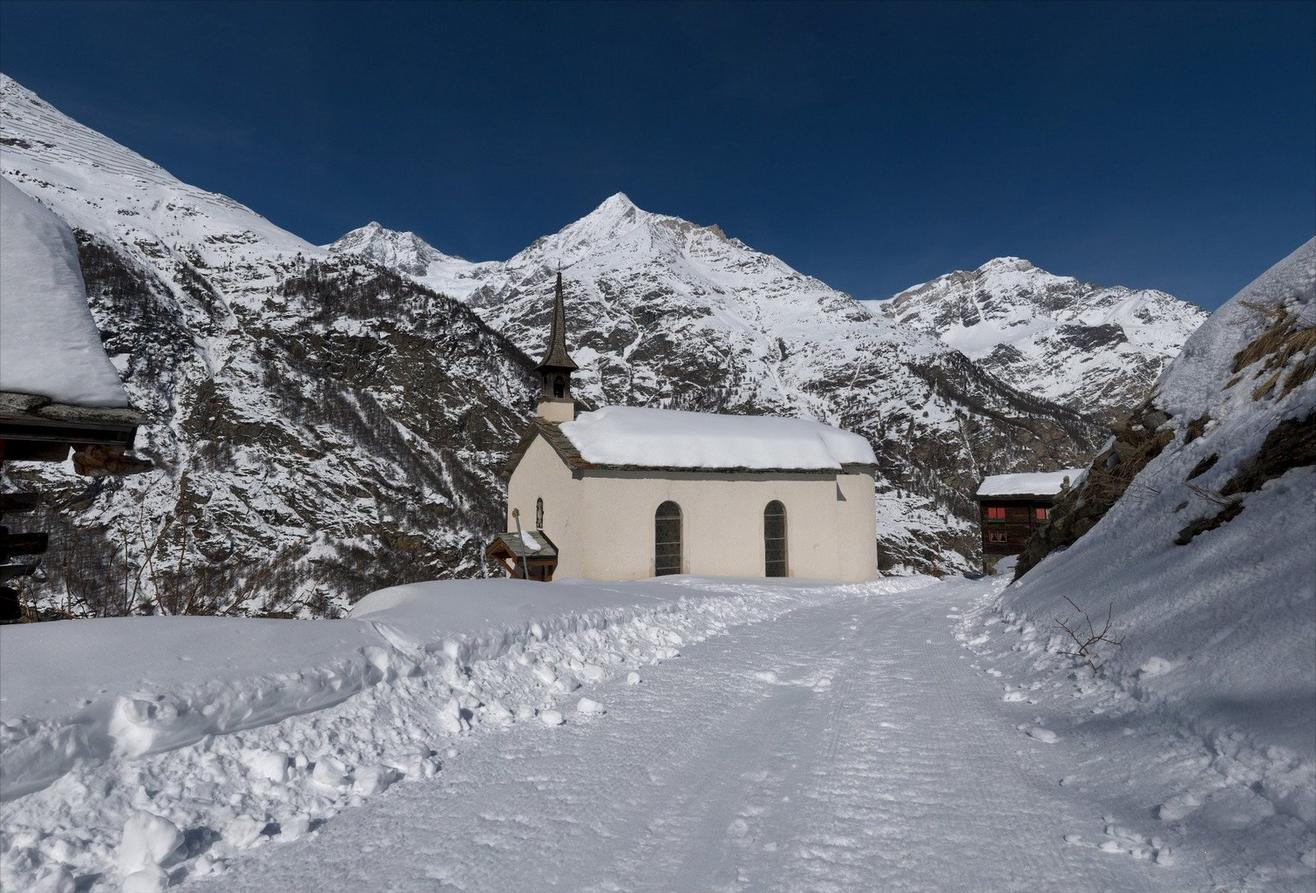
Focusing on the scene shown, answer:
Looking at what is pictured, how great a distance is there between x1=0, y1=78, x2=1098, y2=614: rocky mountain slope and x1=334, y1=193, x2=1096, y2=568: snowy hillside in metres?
0.61

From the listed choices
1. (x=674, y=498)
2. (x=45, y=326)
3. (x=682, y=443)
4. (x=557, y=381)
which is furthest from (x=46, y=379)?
(x=557, y=381)

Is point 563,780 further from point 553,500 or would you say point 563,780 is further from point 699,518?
point 553,500

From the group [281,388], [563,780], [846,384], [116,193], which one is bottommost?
[563,780]

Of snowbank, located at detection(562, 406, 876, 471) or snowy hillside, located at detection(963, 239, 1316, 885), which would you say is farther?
snowbank, located at detection(562, 406, 876, 471)

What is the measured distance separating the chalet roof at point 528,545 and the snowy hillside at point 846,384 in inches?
3077

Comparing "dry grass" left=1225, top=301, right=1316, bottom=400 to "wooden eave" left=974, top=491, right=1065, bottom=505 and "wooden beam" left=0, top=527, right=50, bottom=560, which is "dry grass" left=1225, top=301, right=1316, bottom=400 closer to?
"wooden beam" left=0, top=527, right=50, bottom=560

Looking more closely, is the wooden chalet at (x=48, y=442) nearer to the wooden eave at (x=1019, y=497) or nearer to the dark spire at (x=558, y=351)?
the dark spire at (x=558, y=351)

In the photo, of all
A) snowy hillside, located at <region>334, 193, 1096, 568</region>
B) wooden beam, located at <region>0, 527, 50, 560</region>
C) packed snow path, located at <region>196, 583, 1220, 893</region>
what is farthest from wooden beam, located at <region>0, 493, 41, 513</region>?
snowy hillside, located at <region>334, 193, 1096, 568</region>

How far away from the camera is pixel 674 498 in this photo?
22.4m

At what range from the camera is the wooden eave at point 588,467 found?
21250mm

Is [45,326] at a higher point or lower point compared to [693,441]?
lower

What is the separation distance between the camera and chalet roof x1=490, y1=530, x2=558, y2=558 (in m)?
20.6

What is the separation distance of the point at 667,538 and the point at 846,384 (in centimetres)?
14469

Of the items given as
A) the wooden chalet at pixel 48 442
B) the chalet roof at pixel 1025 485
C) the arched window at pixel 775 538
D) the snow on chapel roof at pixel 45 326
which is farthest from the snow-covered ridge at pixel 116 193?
the wooden chalet at pixel 48 442
